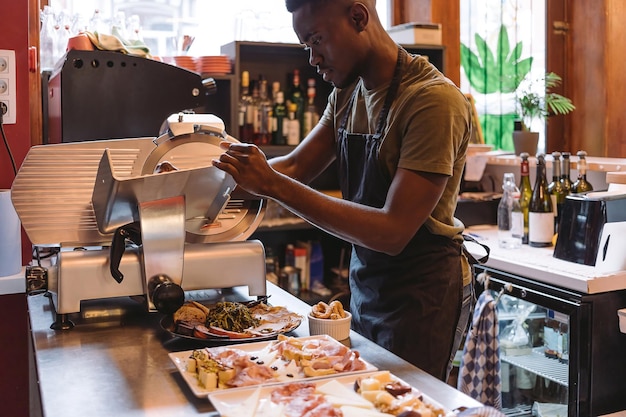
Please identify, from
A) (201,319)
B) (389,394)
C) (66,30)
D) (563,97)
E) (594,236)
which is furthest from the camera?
(563,97)

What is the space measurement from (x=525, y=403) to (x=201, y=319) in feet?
6.79

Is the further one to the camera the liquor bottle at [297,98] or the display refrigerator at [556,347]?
the liquor bottle at [297,98]

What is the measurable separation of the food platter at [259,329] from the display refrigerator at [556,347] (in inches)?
→ 53.7

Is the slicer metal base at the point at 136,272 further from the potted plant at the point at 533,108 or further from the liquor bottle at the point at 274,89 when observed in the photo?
the potted plant at the point at 533,108

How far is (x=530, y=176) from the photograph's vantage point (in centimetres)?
371

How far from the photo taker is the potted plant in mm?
3836

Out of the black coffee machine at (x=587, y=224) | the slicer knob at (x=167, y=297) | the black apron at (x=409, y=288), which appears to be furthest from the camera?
the black coffee machine at (x=587, y=224)

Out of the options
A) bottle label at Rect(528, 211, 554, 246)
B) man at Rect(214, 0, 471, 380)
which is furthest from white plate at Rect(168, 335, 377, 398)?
bottle label at Rect(528, 211, 554, 246)

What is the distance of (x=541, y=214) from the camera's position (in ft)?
10.5

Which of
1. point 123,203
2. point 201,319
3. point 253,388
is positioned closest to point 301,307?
point 201,319

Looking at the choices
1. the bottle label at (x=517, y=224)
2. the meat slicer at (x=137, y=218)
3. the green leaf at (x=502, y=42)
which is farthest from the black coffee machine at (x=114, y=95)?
the green leaf at (x=502, y=42)

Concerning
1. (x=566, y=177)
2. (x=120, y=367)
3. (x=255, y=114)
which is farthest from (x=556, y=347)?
(x=120, y=367)

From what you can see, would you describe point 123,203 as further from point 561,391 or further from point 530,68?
point 530,68

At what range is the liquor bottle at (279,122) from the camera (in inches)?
144
